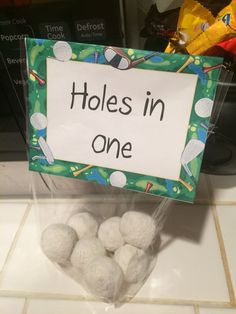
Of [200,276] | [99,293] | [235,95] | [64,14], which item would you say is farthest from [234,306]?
[64,14]

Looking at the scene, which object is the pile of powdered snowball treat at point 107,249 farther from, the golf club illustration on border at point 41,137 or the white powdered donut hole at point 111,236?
the golf club illustration on border at point 41,137

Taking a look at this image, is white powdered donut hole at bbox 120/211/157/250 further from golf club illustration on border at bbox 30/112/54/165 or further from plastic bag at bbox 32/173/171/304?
golf club illustration on border at bbox 30/112/54/165

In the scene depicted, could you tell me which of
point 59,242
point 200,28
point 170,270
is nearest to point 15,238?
point 59,242

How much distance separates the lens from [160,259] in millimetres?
517

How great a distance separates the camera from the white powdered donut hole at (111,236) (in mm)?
490

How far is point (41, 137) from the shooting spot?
0.45 meters

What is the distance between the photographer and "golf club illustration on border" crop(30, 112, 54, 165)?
0.44 m

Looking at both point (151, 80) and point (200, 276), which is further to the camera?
point (200, 276)

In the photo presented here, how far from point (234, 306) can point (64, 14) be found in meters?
0.43

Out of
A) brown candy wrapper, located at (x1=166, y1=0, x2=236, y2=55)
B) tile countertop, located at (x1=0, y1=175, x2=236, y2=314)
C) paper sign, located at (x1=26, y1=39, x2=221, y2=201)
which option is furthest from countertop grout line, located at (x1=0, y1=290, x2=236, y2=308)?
brown candy wrapper, located at (x1=166, y1=0, x2=236, y2=55)

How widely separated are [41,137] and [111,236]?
165 millimetres

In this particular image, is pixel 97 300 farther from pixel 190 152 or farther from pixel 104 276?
pixel 190 152

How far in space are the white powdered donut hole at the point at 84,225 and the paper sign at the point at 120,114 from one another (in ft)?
0.29

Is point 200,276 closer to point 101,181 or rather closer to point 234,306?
point 234,306
